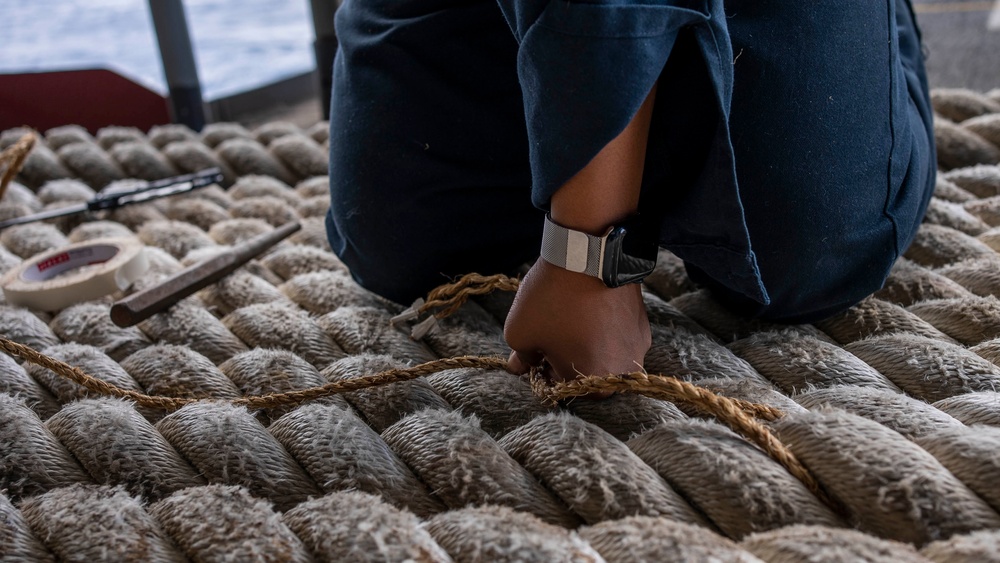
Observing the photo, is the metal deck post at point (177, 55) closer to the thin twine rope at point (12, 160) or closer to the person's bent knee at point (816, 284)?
the thin twine rope at point (12, 160)

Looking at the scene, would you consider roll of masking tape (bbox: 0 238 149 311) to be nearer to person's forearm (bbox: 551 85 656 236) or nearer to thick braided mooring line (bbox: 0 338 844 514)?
thick braided mooring line (bbox: 0 338 844 514)

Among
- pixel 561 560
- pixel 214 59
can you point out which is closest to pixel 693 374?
pixel 561 560

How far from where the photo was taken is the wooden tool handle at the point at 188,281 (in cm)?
57

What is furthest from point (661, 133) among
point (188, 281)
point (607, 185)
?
point (188, 281)

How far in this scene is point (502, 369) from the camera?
0.49m

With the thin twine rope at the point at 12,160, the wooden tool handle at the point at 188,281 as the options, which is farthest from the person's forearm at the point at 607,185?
the thin twine rope at the point at 12,160

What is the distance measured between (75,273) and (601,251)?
449 mm

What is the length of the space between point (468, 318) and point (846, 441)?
0.26 metres

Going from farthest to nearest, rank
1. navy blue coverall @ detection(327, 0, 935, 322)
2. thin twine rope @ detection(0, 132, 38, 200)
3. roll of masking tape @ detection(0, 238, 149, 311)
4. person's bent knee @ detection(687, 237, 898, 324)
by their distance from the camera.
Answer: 1. thin twine rope @ detection(0, 132, 38, 200)
2. roll of masking tape @ detection(0, 238, 149, 311)
3. person's bent knee @ detection(687, 237, 898, 324)
4. navy blue coverall @ detection(327, 0, 935, 322)

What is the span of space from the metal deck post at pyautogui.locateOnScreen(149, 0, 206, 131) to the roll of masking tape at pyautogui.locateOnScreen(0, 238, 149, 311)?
0.62 meters

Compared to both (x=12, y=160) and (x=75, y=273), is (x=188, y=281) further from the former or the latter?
(x=12, y=160)

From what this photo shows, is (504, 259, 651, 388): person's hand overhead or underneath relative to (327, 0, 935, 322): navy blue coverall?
underneath

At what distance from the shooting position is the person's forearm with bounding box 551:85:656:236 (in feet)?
1.34

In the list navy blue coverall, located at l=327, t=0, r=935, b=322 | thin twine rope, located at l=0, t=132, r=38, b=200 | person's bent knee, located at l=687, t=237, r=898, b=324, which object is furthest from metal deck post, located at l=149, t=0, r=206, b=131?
person's bent knee, located at l=687, t=237, r=898, b=324
